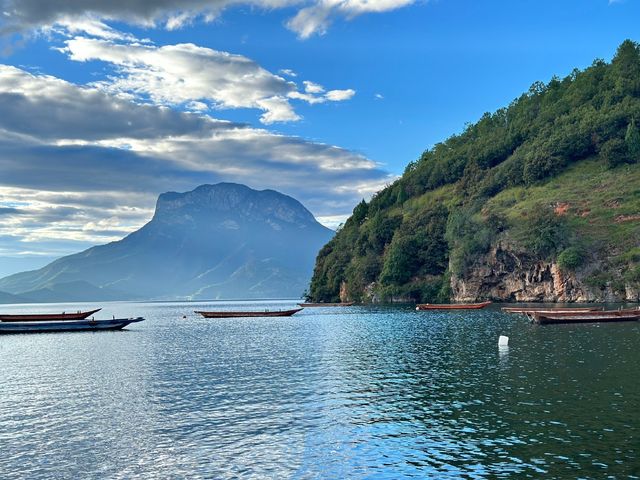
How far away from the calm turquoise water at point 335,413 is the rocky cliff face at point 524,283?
92172 millimetres

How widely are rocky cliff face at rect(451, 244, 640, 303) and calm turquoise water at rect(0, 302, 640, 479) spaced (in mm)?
92172

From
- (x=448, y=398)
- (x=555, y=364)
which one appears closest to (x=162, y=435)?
(x=448, y=398)

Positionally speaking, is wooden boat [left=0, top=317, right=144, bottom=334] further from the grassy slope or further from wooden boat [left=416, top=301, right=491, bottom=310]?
the grassy slope

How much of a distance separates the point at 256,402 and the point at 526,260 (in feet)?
495

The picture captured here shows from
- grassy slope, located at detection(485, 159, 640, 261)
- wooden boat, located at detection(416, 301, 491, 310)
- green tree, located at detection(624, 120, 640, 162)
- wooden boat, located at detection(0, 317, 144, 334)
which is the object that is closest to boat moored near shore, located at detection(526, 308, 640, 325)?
wooden boat, located at detection(416, 301, 491, 310)

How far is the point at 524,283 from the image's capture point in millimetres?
181250

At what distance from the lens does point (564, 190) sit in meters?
190

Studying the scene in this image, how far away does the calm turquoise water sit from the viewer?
92.9 ft

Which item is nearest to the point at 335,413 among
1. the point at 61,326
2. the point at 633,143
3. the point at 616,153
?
the point at 61,326

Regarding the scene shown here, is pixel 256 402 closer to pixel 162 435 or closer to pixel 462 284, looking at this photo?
pixel 162 435

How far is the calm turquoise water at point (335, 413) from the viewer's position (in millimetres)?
28312

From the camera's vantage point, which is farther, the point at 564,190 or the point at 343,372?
the point at 564,190

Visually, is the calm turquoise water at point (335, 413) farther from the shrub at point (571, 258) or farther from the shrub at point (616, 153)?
the shrub at point (616, 153)

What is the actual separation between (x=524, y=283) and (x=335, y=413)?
156 m
